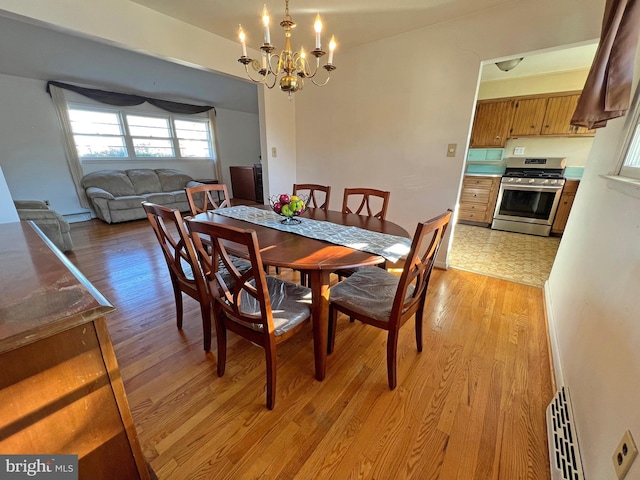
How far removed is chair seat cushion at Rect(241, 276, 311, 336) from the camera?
1199 millimetres

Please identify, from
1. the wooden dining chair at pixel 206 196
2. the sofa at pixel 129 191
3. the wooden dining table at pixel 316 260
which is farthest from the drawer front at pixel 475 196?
the sofa at pixel 129 191

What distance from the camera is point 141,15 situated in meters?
2.18

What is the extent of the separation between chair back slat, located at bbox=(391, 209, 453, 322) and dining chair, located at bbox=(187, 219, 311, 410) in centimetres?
46

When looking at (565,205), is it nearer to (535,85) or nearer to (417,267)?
(535,85)

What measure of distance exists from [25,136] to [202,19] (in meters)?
4.06

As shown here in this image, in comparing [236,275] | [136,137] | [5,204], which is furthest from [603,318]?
[136,137]

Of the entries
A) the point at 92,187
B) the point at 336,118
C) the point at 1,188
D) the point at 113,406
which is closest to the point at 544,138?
the point at 336,118

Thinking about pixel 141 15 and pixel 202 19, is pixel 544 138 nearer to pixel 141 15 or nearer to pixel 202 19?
pixel 202 19

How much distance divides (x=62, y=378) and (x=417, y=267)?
4.25 feet

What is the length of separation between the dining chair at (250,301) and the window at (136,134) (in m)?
5.36

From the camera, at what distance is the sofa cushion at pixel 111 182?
447cm

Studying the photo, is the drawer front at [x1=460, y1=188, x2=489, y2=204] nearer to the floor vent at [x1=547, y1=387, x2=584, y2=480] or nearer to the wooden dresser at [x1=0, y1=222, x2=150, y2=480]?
the floor vent at [x1=547, y1=387, x2=584, y2=480]

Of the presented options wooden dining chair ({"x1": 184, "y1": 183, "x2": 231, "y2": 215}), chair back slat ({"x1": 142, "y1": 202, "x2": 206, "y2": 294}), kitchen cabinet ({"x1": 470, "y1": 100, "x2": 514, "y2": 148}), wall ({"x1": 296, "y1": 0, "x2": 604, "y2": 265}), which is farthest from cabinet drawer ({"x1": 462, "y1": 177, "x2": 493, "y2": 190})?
chair back slat ({"x1": 142, "y1": 202, "x2": 206, "y2": 294})

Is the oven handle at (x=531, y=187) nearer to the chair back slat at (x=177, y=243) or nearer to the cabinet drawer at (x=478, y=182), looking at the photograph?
the cabinet drawer at (x=478, y=182)
